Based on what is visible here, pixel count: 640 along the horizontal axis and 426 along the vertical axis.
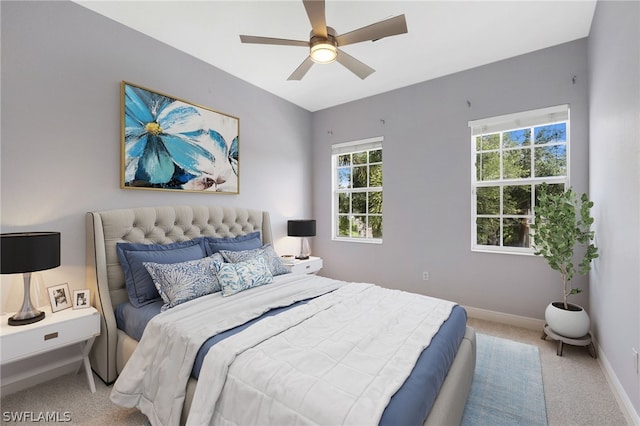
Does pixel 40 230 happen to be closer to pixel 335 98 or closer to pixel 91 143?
pixel 91 143

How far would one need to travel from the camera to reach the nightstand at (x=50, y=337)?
1.72m

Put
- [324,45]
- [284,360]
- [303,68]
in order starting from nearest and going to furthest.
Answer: [284,360] < [324,45] < [303,68]

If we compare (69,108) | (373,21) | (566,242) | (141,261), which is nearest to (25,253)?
(141,261)

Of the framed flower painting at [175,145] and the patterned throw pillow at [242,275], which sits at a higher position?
the framed flower painting at [175,145]

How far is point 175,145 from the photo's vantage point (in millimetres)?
2941

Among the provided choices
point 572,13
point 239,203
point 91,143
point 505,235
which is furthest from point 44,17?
point 505,235

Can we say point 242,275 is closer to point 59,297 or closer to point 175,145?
point 59,297

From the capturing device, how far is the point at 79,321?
200cm

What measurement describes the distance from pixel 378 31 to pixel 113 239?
2.60 meters

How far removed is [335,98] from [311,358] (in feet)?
12.4

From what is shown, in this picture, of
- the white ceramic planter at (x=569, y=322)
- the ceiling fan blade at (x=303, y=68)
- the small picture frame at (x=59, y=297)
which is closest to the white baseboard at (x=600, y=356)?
the white ceramic planter at (x=569, y=322)

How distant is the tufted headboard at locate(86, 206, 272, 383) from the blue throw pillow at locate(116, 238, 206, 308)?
10 centimetres

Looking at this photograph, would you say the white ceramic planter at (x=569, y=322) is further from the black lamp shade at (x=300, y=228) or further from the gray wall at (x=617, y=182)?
the black lamp shade at (x=300, y=228)

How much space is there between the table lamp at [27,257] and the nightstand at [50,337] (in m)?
0.08
